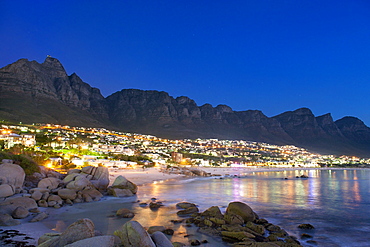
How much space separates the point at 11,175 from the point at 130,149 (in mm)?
81935

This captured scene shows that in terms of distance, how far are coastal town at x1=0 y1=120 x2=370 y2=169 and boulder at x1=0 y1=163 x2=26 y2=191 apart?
22.0m

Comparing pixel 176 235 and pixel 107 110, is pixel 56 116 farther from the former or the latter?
pixel 176 235

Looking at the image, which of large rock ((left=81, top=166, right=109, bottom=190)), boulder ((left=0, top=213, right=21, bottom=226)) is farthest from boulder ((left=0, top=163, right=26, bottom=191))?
large rock ((left=81, top=166, right=109, bottom=190))

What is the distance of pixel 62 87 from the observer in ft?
557

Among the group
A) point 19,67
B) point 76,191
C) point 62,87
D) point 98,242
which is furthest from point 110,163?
point 62,87

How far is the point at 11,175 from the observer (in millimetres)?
19391

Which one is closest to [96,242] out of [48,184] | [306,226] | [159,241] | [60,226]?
[159,241]

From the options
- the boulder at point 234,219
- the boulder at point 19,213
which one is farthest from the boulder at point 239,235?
the boulder at point 19,213

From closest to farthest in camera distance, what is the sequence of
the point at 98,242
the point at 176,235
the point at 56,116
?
1. the point at 98,242
2. the point at 176,235
3. the point at 56,116

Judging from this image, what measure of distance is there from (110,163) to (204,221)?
44262 mm

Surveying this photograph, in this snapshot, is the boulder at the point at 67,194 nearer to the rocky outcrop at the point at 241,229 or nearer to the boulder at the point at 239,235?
the rocky outcrop at the point at 241,229

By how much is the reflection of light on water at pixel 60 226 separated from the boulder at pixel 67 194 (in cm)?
611

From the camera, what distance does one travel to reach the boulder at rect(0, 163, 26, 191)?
18775mm

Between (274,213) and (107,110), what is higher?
(107,110)
